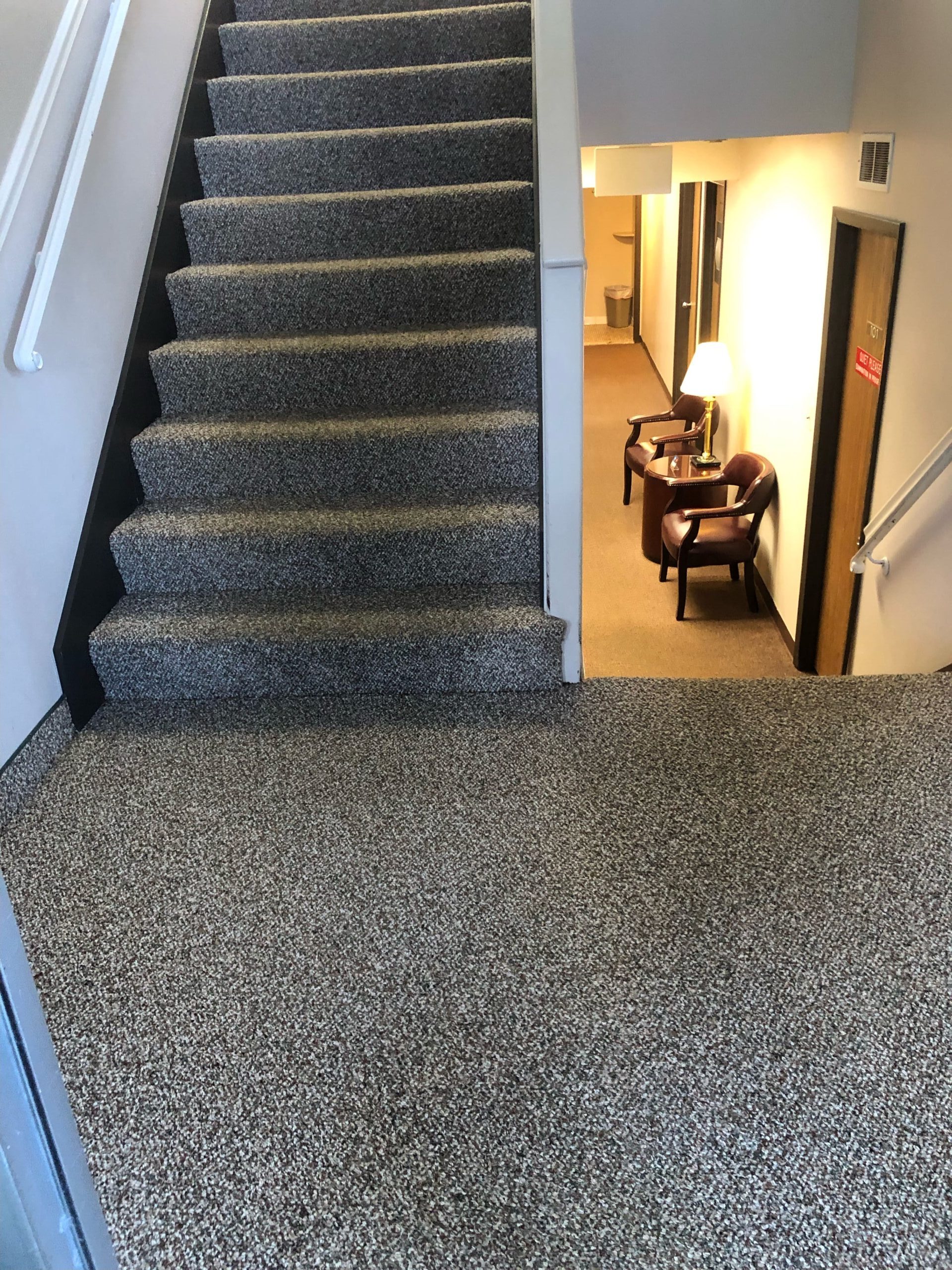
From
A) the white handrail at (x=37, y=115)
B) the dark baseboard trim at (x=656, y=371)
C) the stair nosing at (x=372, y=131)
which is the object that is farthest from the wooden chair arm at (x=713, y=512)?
the white handrail at (x=37, y=115)

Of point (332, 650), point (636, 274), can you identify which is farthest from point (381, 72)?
point (636, 274)

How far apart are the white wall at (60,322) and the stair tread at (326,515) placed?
0.71ft

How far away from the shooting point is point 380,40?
11.3 feet

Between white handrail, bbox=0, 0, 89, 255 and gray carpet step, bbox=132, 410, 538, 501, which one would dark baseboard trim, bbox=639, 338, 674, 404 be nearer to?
gray carpet step, bbox=132, 410, 538, 501

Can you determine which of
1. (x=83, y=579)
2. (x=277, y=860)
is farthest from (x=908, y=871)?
(x=83, y=579)

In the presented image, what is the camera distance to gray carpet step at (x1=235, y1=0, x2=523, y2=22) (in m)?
3.55

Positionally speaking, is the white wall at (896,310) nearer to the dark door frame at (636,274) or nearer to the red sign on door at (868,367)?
the red sign on door at (868,367)

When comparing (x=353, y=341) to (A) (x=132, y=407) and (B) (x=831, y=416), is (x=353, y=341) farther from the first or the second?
(B) (x=831, y=416)

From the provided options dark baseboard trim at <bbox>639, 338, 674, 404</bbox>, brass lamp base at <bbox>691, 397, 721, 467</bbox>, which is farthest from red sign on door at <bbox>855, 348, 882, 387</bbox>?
dark baseboard trim at <bbox>639, 338, 674, 404</bbox>

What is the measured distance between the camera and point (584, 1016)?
1.57 metres

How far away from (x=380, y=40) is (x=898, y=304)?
6.47 feet

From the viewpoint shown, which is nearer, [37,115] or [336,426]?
[37,115]

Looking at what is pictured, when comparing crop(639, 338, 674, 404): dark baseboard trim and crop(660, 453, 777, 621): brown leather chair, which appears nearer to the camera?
crop(660, 453, 777, 621): brown leather chair

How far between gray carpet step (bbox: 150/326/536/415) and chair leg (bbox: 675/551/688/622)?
280 cm
